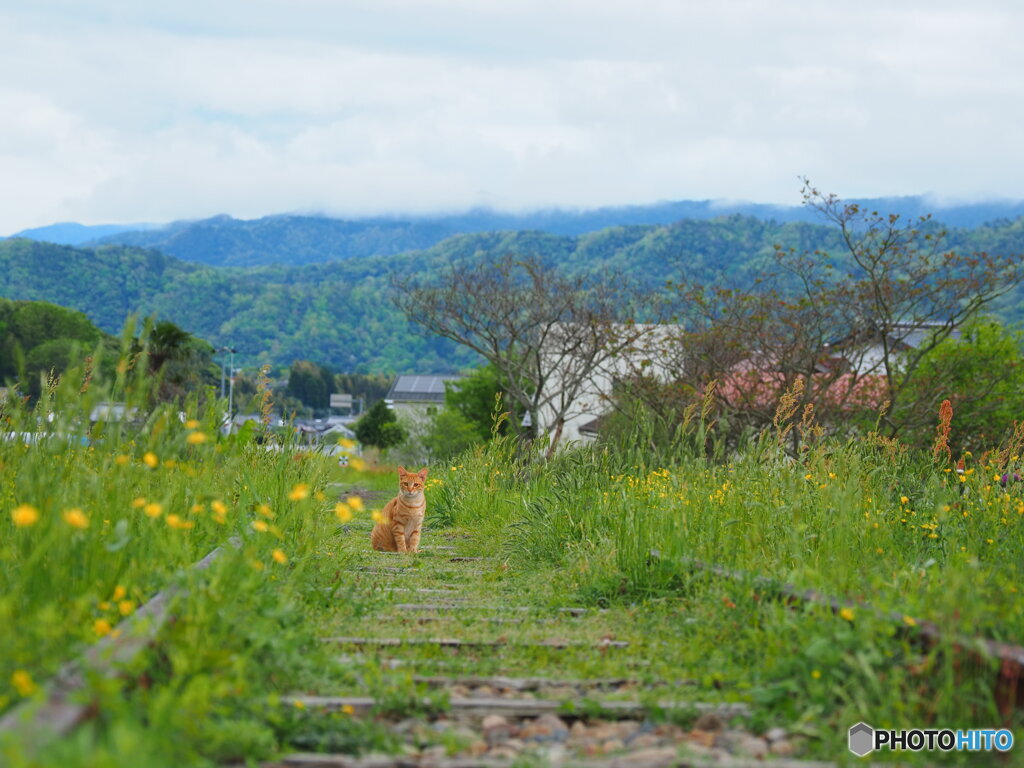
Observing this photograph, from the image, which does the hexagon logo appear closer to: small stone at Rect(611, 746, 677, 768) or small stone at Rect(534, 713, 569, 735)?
small stone at Rect(611, 746, 677, 768)

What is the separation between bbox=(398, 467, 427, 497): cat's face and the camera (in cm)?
790

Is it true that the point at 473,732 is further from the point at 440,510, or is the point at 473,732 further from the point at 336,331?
the point at 336,331

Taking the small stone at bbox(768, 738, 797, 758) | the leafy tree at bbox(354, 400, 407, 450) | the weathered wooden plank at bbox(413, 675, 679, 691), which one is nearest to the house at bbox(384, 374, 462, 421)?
the leafy tree at bbox(354, 400, 407, 450)

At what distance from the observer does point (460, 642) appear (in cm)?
428

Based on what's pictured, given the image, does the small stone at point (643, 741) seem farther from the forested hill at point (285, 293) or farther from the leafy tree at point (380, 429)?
the forested hill at point (285, 293)

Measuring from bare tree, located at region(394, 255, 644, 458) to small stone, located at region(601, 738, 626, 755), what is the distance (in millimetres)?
19900

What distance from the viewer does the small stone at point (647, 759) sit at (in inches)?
112

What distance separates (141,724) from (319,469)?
15.9 feet

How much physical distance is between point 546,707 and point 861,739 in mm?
1108

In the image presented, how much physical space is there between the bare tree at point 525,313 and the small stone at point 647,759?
2012cm

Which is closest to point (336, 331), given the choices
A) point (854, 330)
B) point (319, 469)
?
point (854, 330)

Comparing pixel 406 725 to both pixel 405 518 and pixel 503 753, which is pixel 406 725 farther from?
pixel 405 518

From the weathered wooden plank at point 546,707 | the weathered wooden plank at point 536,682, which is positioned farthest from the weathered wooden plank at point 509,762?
the weathered wooden plank at point 536,682

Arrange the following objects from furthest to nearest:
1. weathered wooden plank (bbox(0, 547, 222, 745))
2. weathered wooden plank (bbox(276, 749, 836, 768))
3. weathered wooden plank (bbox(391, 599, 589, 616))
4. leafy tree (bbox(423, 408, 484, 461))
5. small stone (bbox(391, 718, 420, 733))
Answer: leafy tree (bbox(423, 408, 484, 461)) < weathered wooden plank (bbox(391, 599, 589, 616)) < small stone (bbox(391, 718, 420, 733)) < weathered wooden plank (bbox(276, 749, 836, 768)) < weathered wooden plank (bbox(0, 547, 222, 745))
